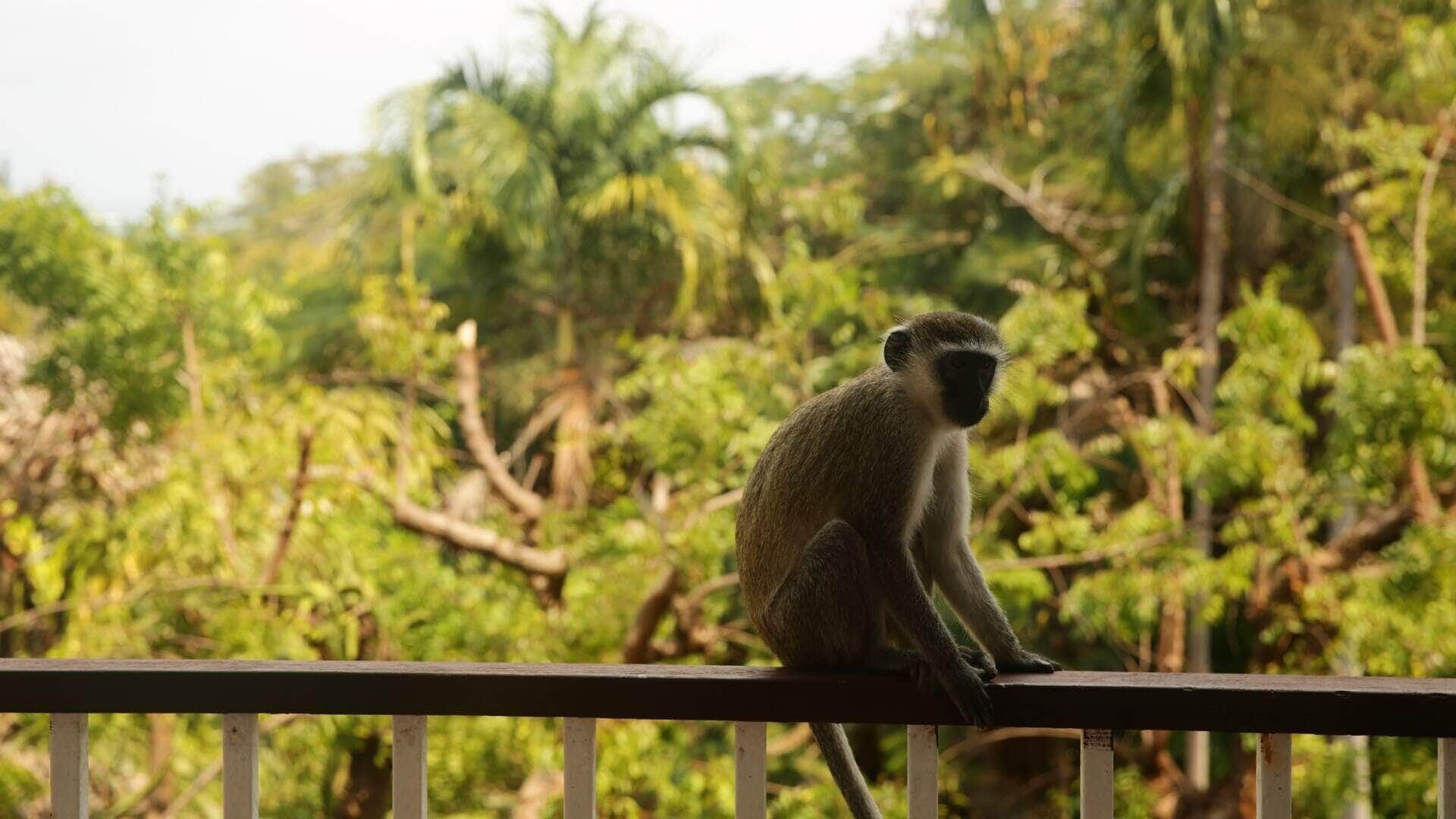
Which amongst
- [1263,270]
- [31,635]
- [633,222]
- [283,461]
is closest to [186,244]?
[283,461]

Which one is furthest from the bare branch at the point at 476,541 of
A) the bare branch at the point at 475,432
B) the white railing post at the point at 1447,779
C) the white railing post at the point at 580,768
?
the white railing post at the point at 1447,779

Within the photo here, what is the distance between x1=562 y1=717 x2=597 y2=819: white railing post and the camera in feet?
4.81

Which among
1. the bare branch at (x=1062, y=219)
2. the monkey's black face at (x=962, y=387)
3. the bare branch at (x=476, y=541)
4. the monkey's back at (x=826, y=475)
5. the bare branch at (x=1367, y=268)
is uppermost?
the bare branch at (x=1062, y=219)

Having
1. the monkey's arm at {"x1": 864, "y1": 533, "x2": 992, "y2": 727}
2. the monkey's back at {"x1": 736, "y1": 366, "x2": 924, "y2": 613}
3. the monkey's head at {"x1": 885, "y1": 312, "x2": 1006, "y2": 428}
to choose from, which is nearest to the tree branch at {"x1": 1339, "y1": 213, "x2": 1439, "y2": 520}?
the monkey's head at {"x1": 885, "y1": 312, "x2": 1006, "y2": 428}

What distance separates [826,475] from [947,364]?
0.84ft

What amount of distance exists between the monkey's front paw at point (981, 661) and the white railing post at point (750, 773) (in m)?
0.30

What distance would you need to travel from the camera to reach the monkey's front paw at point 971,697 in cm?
148

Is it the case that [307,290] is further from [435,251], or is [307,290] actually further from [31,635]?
[31,635]

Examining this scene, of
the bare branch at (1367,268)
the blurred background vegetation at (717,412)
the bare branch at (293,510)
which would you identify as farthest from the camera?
the bare branch at (1367,268)

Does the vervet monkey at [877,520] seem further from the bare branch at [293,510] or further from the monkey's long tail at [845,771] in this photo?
the bare branch at [293,510]

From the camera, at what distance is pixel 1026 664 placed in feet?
6.16

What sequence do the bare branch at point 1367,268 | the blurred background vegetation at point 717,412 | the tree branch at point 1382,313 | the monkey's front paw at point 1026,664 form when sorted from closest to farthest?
the monkey's front paw at point 1026,664, the blurred background vegetation at point 717,412, the tree branch at point 1382,313, the bare branch at point 1367,268

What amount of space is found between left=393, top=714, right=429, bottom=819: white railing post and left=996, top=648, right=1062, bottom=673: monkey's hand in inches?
32.1

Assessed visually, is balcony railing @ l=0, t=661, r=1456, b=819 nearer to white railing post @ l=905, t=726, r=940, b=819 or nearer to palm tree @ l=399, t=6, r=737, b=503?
white railing post @ l=905, t=726, r=940, b=819
